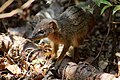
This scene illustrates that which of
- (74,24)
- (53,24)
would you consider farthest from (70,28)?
(53,24)

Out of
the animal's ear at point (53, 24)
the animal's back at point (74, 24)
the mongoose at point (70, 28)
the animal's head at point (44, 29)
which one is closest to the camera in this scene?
the animal's head at point (44, 29)

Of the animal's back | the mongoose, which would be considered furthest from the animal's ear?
the animal's back

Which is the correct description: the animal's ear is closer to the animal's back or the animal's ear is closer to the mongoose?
the mongoose

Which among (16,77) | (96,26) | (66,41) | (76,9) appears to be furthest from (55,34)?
(96,26)

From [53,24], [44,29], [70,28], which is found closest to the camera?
→ [44,29]

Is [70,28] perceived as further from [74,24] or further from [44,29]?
[44,29]

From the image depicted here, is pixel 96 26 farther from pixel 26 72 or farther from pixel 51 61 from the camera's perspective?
pixel 26 72

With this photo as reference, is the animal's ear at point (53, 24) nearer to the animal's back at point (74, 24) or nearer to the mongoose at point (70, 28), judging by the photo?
the mongoose at point (70, 28)

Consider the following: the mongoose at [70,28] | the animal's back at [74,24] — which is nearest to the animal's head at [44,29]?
the mongoose at [70,28]
